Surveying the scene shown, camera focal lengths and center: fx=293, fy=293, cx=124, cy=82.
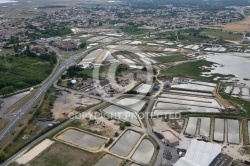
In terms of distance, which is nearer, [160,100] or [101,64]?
[160,100]

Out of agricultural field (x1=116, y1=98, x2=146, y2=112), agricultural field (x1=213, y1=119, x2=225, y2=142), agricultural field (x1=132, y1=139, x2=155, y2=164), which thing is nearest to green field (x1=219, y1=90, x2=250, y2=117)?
agricultural field (x1=213, y1=119, x2=225, y2=142)

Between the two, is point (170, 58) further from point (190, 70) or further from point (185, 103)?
point (185, 103)

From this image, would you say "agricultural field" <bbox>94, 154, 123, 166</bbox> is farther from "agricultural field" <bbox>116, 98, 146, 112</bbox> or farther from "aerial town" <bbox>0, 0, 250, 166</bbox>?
"agricultural field" <bbox>116, 98, 146, 112</bbox>

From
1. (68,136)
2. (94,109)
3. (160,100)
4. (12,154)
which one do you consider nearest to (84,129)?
(68,136)

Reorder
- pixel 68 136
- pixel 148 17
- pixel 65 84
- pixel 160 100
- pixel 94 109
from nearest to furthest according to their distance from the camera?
1. pixel 68 136
2. pixel 94 109
3. pixel 160 100
4. pixel 65 84
5. pixel 148 17

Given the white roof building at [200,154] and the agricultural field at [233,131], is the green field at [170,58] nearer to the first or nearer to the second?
the agricultural field at [233,131]

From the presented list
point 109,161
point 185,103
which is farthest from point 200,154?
point 185,103

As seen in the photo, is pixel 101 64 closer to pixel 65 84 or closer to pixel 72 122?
pixel 65 84
